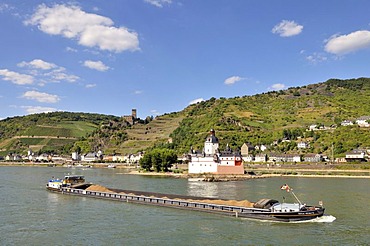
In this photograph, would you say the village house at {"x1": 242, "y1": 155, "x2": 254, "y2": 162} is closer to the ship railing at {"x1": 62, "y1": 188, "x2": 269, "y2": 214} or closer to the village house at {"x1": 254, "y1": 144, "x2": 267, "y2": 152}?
the village house at {"x1": 254, "y1": 144, "x2": 267, "y2": 152}

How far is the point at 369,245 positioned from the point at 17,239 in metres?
21.7

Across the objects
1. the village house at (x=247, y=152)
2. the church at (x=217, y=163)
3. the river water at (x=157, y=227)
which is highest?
the village house at (x=247, y=152)

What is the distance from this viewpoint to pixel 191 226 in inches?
1110

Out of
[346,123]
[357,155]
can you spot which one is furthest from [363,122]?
[357,155]

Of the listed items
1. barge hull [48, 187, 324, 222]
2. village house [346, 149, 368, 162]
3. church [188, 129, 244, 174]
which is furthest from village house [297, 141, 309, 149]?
barge hull [48, 187, 324, 222]

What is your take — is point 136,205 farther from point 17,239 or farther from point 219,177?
point 219,177

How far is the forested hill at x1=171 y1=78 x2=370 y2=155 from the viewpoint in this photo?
118694 millimetres

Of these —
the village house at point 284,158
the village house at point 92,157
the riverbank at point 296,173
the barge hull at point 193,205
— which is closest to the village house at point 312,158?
the village house at point 284,158

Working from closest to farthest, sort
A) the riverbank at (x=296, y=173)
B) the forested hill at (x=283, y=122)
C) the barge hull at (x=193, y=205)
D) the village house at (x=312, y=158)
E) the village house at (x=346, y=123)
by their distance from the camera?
the barge hull at (x=193, y=205), the riverbank at (x=296, y=173), the village house at (x=312, y=158), the forested hill at (x=283, y=122), the village house at (x=346, y=123)

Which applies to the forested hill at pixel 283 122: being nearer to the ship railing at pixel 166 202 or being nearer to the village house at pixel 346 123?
the village house at pixel 346 123

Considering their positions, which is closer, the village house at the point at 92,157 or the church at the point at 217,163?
the church at the point at 217,163

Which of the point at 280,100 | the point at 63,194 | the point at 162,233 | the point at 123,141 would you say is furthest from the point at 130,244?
the point at 280,100

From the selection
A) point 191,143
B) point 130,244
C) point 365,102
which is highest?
point 365,102

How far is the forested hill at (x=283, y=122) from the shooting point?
119 meters
